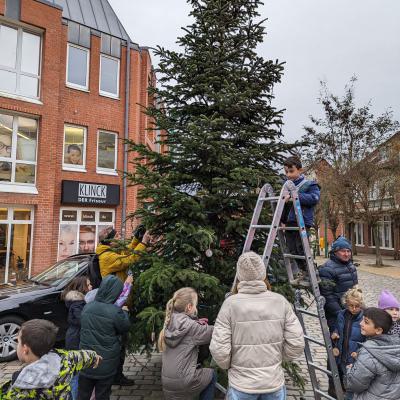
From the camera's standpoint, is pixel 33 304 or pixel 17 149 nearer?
pixel 33 304

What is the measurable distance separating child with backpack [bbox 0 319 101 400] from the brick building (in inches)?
469

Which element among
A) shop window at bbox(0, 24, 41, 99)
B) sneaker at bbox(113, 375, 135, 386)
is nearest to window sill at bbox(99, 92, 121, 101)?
shop window at bbox(0, 24, 41, 99)

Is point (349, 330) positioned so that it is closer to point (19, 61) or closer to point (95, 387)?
point (95, 387)

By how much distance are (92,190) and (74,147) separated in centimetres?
212

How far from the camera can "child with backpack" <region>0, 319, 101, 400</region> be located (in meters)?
2.49

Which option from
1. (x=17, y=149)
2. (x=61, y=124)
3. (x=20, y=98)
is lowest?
(x=17, y=149)

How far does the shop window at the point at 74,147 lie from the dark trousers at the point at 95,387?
13734 mm

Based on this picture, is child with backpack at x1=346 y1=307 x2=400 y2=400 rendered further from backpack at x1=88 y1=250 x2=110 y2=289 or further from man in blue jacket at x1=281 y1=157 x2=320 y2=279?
backpack at x1=88 y1=250 x2=110 y2=289

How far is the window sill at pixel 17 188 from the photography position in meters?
14.1

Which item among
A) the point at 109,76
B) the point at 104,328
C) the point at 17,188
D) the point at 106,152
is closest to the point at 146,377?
the point at 104,328

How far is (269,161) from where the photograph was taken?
5.56 metres

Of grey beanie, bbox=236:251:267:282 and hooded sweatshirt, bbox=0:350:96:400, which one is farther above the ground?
grey beanie, bbox=236:251:267:282

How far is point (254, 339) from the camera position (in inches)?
109

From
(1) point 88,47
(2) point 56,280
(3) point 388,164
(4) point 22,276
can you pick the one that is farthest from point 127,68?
(3) point 388,164
